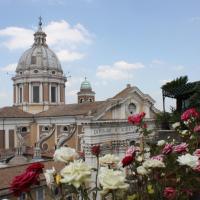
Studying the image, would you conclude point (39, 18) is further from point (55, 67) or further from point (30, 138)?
point (30, 138)

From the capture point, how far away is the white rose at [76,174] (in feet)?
5.37

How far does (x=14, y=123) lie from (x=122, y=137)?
10.3 meters

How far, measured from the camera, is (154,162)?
6.77 ft

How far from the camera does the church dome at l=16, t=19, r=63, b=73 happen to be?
35.8m

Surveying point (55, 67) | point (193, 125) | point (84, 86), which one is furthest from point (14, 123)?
point (193, 125)

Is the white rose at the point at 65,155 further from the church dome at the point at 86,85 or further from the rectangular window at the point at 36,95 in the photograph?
the church dome at the point at 86,85

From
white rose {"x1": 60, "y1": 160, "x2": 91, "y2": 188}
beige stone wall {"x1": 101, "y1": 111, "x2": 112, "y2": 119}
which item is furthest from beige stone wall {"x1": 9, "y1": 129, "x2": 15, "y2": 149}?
white rose {"x1": 60, "y1": 160, "x2": 91, "y2": 188}

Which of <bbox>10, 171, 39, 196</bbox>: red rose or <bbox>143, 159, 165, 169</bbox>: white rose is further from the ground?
<bbox>143, 159, 165, 169</bbox>: white rose

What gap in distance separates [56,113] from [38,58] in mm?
9289

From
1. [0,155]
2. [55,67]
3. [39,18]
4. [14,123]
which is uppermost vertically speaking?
[39,18]

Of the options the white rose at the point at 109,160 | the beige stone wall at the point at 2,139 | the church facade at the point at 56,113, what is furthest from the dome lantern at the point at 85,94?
the white rose at the point at 109,160

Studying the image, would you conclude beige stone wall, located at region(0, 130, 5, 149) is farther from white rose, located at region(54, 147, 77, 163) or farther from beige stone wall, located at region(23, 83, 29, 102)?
white rose, located at region(54, 147, 77, 163)

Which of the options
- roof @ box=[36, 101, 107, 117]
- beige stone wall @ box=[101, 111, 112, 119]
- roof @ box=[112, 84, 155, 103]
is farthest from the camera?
roof @ box=[36, 101, 107, 117]

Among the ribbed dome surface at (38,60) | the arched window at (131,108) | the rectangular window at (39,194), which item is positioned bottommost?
the rectangular window at (39,194)
